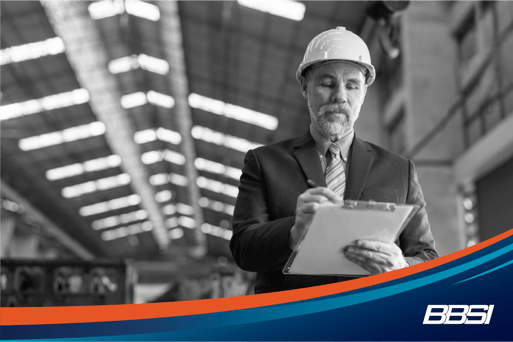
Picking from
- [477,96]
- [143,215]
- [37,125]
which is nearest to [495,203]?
[477,96]

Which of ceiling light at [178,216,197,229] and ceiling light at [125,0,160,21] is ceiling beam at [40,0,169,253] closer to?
ceiling light at [125,0,160,21]

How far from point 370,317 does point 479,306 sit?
1.03 feet

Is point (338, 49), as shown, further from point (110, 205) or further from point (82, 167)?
point (110, 205)

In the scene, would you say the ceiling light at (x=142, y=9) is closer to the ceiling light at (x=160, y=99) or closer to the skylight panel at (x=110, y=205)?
the ceiling light at (x=160, y=99)

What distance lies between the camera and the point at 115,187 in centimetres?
3347

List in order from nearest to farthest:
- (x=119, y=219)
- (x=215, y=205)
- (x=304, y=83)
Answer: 1. (x=304, y=83)
2. (x=215, y=205)
3. (x=119, y=219)

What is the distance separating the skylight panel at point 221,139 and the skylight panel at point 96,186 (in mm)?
6620

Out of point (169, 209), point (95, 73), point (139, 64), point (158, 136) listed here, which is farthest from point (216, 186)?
point (95, 73)

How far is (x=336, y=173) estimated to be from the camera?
2.30 meters

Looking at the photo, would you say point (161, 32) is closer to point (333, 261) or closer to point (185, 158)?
point (185, 158)

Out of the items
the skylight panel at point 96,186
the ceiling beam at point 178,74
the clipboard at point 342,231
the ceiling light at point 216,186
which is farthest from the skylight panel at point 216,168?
the clipboard at point 342,231

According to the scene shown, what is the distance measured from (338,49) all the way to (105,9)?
17.9 meters

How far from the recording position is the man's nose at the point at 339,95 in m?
2.25

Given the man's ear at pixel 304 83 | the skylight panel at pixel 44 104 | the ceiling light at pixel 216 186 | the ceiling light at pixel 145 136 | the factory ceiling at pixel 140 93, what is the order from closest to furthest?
the man's ear at pixel 304 83 < the factory ceiling at pixel 140 93 < the skylight panel at pixel 44 104 < the ceiling light at pixel 145 136 < the ceiling light at pixel 216 186
